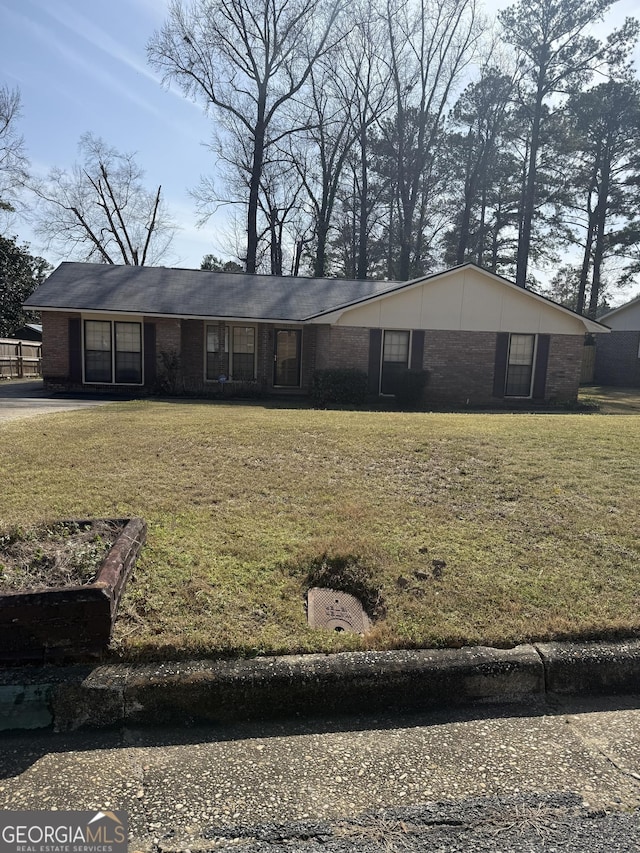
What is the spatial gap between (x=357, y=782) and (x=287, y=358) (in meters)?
16.3

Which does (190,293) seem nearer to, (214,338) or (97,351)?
(214,338)

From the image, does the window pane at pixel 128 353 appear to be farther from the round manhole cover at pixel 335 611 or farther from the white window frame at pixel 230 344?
the round manhole cover at pixel 335 611

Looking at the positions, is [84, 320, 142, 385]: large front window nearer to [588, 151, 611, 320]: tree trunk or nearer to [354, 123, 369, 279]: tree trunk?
[354, 123, 369, 279]: tree trunk

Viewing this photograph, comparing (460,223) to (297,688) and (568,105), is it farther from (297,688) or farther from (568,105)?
(297,688)

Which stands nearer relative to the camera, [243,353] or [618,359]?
[243,353]

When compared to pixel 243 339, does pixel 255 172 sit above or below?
above

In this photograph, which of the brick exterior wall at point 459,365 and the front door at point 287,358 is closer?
the brick exterior wall at point 459,365

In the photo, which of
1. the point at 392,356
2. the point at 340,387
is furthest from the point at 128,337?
the point at 392,356

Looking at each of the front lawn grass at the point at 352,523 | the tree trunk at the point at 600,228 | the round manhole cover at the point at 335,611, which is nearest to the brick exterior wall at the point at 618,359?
the tree trunk at the point at 600,228

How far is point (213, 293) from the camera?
1858cm

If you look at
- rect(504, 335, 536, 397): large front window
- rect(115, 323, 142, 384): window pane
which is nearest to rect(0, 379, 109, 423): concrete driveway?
rect(115, 323, 142, 384): window pane

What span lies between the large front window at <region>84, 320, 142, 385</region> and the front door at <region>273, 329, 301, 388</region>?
4.20m

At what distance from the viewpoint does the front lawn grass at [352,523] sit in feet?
10.8

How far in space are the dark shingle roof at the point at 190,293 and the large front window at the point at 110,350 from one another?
2.40 ft
